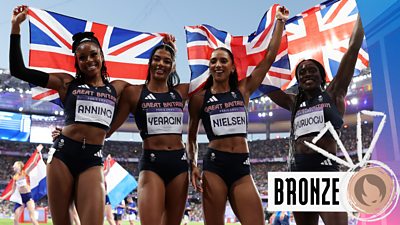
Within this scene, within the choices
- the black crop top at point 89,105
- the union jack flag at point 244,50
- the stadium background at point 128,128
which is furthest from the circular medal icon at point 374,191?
the stadium background at point 128,128

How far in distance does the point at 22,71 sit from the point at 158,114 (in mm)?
1476

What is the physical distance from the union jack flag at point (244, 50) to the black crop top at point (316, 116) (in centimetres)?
125

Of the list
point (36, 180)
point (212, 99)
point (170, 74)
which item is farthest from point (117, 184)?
point (212, 99)

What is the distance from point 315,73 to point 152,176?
218cm

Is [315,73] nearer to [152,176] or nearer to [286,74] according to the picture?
[286,74]

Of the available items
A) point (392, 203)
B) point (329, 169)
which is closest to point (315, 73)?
point (329, 169)

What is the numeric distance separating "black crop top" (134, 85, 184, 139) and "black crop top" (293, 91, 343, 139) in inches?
54.2

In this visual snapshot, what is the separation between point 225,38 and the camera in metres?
6.99

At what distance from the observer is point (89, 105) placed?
4.54 metres

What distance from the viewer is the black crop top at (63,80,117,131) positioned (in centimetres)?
452

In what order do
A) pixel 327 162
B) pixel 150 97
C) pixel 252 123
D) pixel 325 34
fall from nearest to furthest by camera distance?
pixel 327 162 → pixel 150 97 → pixel 325 34 → pixel 252 123

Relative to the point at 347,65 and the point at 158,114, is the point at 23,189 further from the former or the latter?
the point at 347,65

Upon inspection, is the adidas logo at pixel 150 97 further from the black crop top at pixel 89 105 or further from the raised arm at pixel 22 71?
the raised arm at pixel 22 71

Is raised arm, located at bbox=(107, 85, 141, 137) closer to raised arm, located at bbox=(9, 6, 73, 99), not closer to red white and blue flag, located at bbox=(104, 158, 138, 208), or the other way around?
raised arm, located at bbox=(9, 6, 73, 99)
